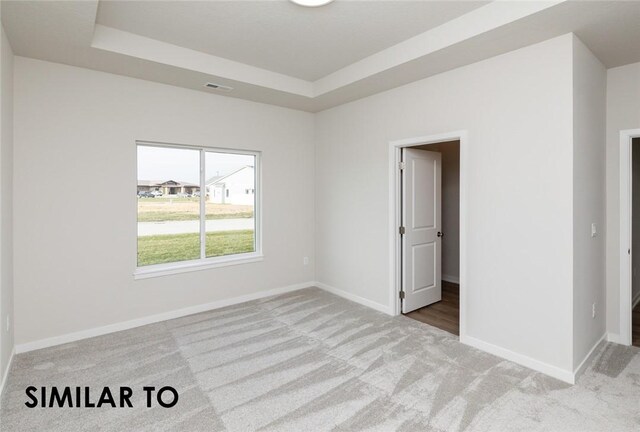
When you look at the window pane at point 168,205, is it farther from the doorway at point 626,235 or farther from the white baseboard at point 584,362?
the doorway at point 626,235

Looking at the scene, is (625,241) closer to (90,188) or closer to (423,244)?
(423,244)

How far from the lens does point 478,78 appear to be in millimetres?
3090

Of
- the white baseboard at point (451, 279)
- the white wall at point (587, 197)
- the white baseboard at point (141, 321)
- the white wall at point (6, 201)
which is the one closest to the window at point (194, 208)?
the white baseboard at point (141, 321)

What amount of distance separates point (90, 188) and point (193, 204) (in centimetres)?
110

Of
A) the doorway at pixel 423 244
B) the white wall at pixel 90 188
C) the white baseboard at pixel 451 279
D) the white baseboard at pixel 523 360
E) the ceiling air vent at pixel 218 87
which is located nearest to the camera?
the white baseboard at pixel 523 360

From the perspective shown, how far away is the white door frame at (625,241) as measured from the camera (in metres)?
3.11

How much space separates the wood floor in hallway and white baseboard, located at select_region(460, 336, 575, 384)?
315mm

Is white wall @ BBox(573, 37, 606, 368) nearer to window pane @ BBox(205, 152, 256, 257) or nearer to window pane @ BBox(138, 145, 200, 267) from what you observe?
window pane @ BBox(205, 152, 256, 257)

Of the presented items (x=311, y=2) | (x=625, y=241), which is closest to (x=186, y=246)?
(x=311, y=2)

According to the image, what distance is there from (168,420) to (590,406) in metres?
2.72

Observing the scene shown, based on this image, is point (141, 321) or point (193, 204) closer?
point (141, 321)

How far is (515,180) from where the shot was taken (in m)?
2.87

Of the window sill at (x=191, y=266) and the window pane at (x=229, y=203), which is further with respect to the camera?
the window pane at (x=229, y=203)

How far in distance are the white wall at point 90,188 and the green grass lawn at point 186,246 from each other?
0.23 meters
